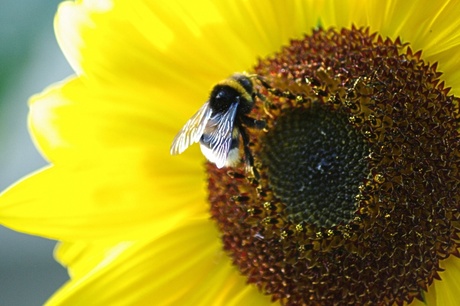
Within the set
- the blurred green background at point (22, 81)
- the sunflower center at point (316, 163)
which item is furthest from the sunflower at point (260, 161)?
the blurred green background at point (22, 81)

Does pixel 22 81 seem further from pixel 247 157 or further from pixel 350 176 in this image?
pixel 350 176

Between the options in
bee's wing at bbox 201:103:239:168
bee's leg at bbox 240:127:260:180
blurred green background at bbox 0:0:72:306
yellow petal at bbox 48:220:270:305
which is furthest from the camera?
blurred green background at bbox 0:0:72:306

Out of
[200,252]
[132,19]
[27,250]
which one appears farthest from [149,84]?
[27,250]

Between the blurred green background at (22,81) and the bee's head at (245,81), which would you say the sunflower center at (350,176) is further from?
the blurred green background at (22,81)

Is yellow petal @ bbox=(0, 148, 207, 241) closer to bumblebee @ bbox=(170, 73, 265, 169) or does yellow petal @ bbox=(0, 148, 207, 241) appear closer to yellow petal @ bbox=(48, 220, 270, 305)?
yellow petal @ bbox=(48, 220, 270, 305)

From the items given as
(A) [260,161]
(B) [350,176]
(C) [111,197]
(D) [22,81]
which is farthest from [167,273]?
(D) [22,81]

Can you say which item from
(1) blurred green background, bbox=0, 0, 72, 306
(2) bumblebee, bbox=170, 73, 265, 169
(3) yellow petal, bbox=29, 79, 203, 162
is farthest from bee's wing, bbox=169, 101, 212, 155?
(1) blurred green background, bbox=0, 0, 72, 306
